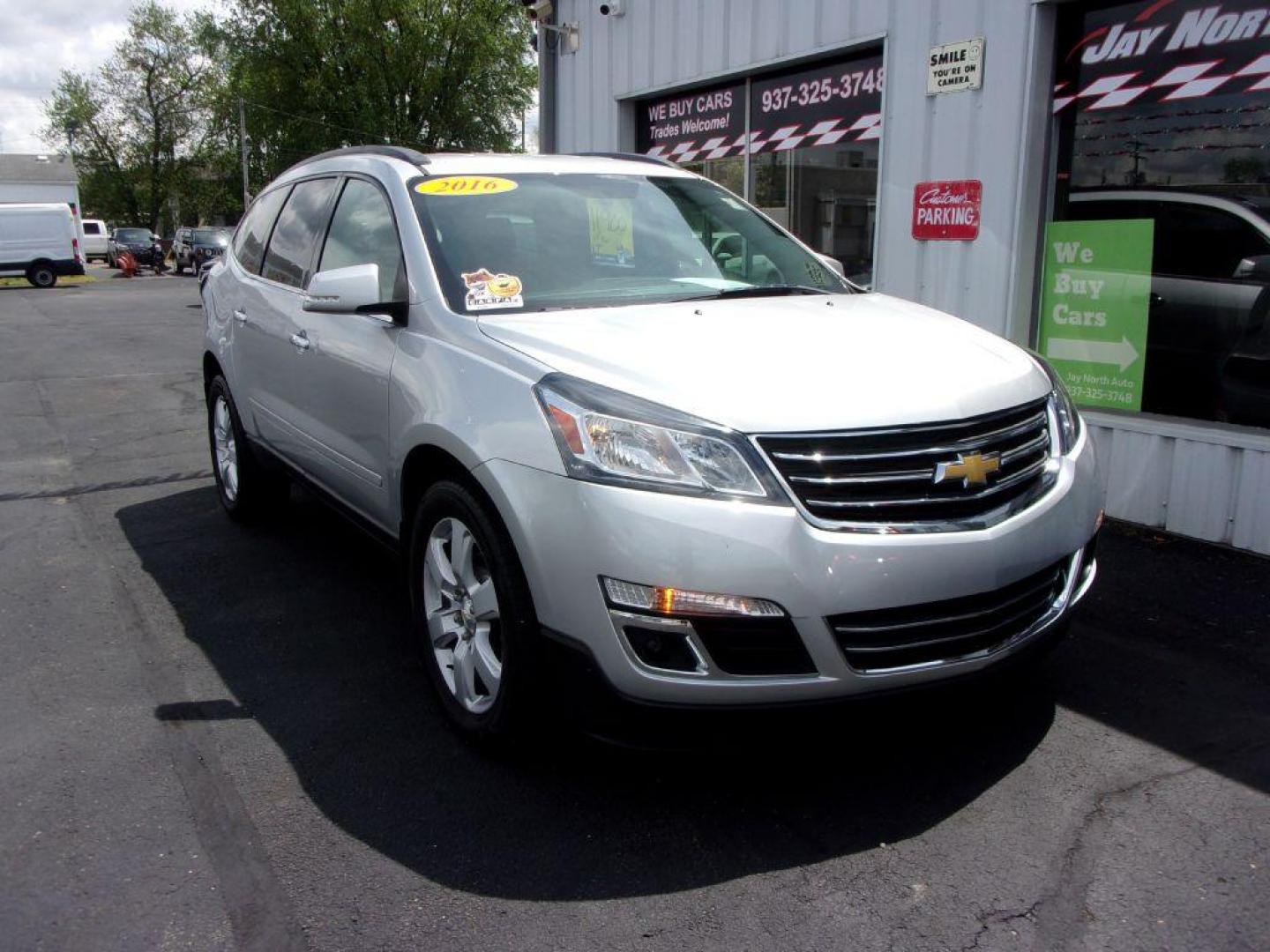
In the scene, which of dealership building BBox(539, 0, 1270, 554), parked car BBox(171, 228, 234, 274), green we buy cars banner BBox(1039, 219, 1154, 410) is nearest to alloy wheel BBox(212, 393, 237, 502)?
dealership building BBox(539, 0, 1270, 554)

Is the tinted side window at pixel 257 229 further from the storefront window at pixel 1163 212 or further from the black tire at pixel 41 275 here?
the black tire at pixel 41 275

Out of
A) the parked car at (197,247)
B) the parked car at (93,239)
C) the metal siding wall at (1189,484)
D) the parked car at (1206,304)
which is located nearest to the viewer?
the metal siding wall at (1189,484)

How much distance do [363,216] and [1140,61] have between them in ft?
13.2

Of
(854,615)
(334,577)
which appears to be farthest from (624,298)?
(334,577)

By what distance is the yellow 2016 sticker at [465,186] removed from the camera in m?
3.94

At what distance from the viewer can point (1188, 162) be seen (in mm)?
5461

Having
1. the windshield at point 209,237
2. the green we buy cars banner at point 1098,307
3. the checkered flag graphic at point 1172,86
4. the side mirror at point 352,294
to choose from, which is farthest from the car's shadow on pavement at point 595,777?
the windshield at point 209,237

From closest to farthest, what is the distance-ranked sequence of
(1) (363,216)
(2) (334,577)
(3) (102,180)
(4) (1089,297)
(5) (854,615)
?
(5) (854,615) < (1) (363,216) < (2) (334,577) < (4) (1089,297) < (3) (102,180)

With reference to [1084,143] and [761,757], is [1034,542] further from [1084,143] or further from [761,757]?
[1084,143]

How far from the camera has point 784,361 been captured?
296cm

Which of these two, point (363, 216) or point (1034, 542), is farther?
point (363, 216)

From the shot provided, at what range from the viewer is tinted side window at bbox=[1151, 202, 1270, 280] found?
17.3 ft

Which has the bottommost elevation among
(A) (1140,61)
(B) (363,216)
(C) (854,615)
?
(C) (854,615)

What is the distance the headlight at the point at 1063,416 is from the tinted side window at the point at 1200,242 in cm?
240
